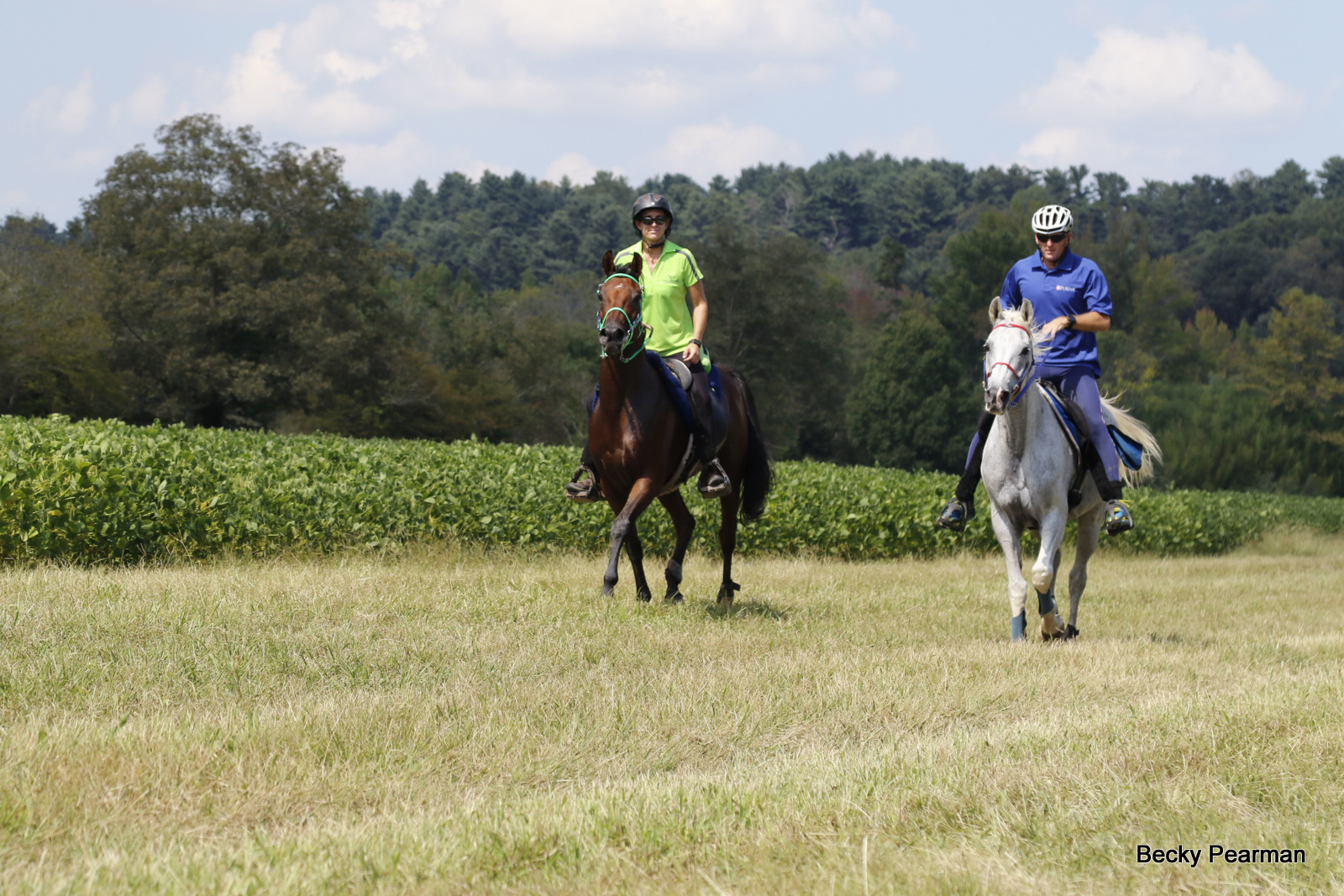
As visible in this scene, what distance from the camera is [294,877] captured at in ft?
10.5

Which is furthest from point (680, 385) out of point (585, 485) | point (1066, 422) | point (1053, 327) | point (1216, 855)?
point (1216, 855)

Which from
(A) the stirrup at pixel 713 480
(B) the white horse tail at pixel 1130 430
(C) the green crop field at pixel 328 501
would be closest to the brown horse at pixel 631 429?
(A) the stirrup at pixel 713 480

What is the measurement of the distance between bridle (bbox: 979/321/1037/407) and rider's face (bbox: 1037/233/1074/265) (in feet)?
3.66

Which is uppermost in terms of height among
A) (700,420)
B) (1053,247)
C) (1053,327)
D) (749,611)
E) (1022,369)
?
(1053,247)

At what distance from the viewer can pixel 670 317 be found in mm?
9078

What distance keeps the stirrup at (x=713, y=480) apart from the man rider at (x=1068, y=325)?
1712 mm

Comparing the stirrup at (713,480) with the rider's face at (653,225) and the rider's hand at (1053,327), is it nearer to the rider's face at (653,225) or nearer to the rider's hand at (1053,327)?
the rider's face at (653,225)

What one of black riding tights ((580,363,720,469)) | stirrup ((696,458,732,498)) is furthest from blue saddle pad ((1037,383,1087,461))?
stirrup ((696,458,732,498))

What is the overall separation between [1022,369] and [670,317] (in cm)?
281

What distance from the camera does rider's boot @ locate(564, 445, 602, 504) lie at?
888 centimetres

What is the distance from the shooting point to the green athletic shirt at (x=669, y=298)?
29.1 feet

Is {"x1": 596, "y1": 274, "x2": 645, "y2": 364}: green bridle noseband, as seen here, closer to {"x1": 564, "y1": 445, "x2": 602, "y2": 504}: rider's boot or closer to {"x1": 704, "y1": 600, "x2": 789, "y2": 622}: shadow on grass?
{"x1": 564, "y1": 445, "x2": 602, "y2": 504}: rider's boot

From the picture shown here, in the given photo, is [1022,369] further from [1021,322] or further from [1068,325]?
[1068,325]

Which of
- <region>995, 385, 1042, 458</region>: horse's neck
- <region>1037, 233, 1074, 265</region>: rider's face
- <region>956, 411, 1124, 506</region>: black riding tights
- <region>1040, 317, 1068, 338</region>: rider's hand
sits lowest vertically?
<region>956, 411, 1124, 506</region>: black riding tights
